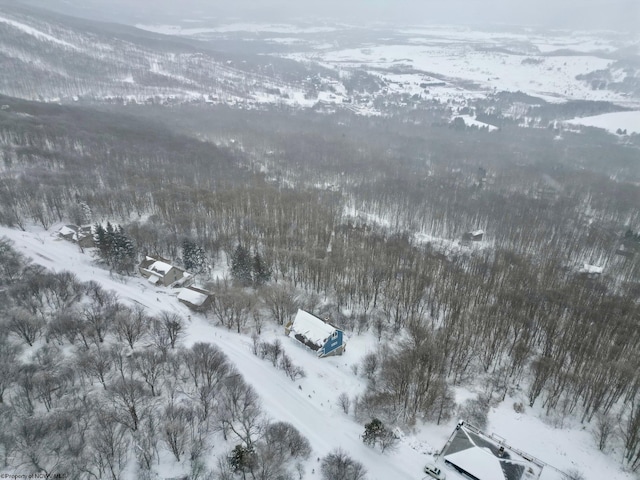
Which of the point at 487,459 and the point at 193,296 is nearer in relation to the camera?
the point at 487,459

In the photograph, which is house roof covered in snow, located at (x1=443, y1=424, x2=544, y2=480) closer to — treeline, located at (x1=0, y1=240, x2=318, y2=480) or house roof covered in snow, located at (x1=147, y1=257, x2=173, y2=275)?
treeline, located at (x1=0, y1=240, x2=318, y2=480)

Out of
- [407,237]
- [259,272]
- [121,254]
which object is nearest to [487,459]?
[259,272]

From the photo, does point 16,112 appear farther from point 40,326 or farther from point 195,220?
point 40,326

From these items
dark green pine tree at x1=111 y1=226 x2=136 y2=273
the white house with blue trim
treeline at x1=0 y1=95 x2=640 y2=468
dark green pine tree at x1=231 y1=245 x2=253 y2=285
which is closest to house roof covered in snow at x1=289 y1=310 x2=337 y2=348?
the white house with blue trim

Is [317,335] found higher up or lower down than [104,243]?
lower down

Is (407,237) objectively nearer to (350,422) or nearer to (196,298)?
(196,298)

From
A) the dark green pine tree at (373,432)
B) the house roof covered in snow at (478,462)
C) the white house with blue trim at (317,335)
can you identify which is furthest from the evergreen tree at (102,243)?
the house roof covered in snow at (478,462)

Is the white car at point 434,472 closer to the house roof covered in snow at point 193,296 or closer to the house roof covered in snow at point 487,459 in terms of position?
the house roof covered in snow at point 487,459
